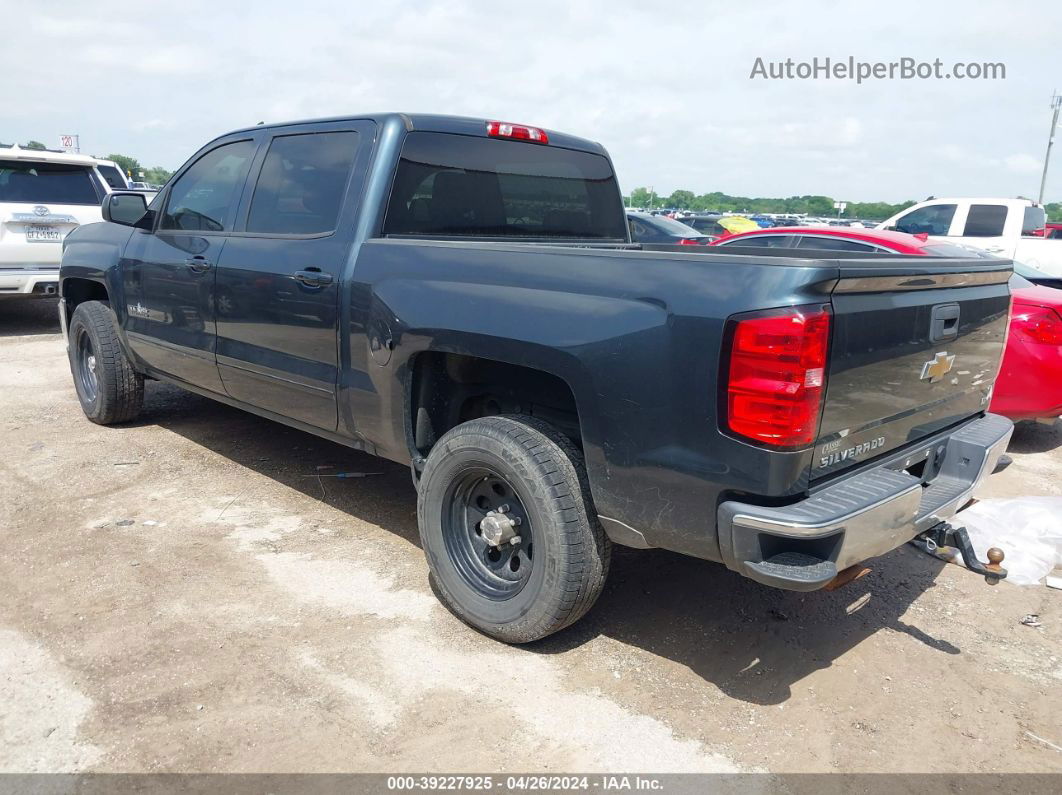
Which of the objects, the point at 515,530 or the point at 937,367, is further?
the point at 515,530

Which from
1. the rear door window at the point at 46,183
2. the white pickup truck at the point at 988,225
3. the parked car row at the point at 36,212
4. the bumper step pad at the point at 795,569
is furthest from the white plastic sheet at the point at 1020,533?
the rear door window at the point at 46,183

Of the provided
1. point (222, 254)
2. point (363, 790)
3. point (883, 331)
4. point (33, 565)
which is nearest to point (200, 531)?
point (33, 565)

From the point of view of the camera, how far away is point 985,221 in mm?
12211

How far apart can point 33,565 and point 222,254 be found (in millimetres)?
1660

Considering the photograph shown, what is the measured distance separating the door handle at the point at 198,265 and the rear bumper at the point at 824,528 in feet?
9.88

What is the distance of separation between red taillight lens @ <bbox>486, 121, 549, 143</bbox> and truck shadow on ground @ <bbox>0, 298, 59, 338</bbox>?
7.86 m

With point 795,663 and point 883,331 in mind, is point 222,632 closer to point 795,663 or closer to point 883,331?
point 795,663

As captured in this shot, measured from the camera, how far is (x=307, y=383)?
12.8ft

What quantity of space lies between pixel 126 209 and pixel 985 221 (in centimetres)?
1143

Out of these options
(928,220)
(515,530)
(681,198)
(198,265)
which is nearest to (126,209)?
(198,265)

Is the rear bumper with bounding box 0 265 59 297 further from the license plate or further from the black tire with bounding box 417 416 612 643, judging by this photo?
the black tire with bounding box 417 416 612 643

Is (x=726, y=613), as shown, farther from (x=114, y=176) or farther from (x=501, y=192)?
(x=114, y=176)

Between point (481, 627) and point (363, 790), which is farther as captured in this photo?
point (481, 627)

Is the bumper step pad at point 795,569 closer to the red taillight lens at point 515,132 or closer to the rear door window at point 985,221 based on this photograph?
the red taillight lens at point 515,132
